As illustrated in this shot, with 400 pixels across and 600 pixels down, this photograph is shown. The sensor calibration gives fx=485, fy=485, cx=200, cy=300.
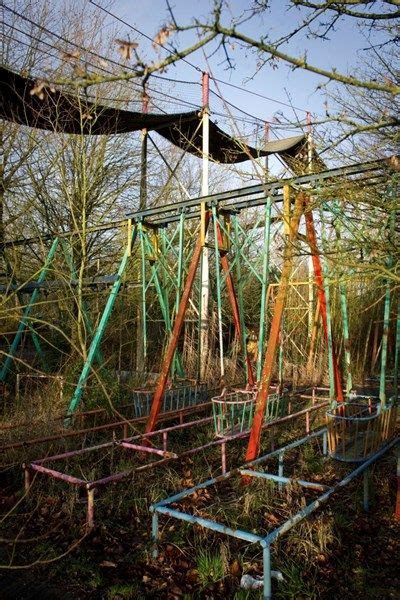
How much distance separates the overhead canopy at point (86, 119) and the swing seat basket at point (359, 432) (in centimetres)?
409

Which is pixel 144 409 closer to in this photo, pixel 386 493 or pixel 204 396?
pixel 204 396

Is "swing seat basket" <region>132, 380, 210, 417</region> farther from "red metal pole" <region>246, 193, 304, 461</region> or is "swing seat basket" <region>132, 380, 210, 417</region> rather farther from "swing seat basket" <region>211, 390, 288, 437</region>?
"red metal pole" <region>246, 193, 304, 461</region>

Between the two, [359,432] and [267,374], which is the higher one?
[267,374]

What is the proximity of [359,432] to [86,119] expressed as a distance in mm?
6476

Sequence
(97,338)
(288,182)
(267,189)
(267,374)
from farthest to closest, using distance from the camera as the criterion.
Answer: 1. (97,338)
2. (267,189)
3. (267,374)
4. (288,182)

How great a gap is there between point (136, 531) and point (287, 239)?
2.95 metres

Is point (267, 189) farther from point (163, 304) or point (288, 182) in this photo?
point (163, 304)

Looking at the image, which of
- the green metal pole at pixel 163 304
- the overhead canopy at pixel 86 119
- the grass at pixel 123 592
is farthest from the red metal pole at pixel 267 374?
the overhead canopy at pixel 86 119

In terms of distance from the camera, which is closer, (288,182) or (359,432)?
(288,182)

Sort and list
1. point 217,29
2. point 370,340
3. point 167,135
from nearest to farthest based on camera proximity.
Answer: point 217,29, point 370,340, point 167,135

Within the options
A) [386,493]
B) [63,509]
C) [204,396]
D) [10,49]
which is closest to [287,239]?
[386,493]

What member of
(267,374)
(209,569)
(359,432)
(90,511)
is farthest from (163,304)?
(209,569)

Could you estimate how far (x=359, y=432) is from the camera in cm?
554

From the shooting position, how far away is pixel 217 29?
195 cm
